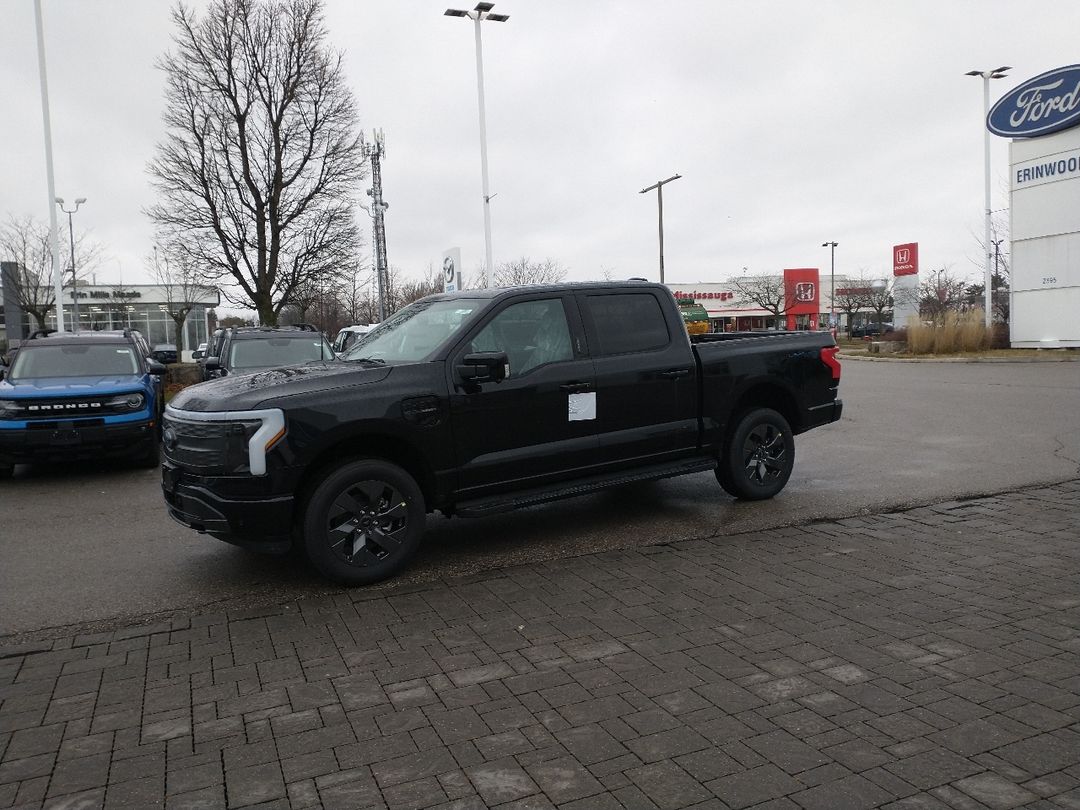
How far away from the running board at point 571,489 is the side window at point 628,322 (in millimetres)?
989

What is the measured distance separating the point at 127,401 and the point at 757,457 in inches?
286

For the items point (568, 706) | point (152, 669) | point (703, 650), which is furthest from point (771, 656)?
point (152, 669)

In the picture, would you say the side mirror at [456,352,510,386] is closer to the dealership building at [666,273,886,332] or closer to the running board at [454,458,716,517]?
the running board at [454,458,716,517]

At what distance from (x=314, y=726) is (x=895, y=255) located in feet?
194

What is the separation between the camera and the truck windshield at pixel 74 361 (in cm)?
1110

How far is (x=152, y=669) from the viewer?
14.2 feet

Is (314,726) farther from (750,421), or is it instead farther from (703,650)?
(750,421)

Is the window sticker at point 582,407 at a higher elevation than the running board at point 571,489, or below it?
higher

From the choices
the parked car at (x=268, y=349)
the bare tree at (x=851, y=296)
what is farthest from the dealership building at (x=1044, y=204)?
the bare tree at (x=851, y=296)

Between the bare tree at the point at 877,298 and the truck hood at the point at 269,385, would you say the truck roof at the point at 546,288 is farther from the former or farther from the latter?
the bare tree at the point at 877,298

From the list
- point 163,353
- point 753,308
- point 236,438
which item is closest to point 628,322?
point 236,438

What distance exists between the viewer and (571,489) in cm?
647

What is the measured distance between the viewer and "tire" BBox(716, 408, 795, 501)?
7586mm

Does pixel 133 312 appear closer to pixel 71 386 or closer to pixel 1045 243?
pixel 1045 243
